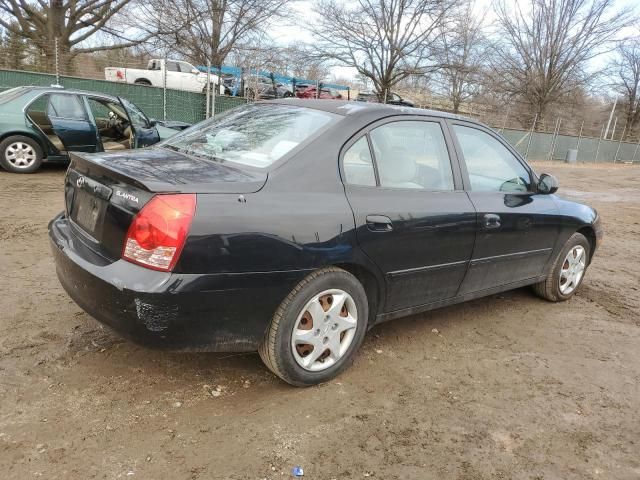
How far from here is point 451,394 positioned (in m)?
2.95

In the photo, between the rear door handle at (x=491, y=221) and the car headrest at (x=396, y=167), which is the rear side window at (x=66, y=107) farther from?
the rear door handle at (x=491, y=221)

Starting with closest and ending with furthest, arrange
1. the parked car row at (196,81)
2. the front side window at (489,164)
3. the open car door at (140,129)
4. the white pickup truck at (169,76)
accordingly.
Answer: the front side window at (489,164), the open car door at (140,129), the parked car row at (196,81), the white pickup truck at (169,76)

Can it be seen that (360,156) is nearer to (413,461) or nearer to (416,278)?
(416,278)

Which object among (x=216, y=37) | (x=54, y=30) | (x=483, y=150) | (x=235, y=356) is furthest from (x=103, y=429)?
(x=216, y=37)

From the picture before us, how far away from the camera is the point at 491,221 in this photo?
3.54 meters

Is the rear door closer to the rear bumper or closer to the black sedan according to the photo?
the black sedan

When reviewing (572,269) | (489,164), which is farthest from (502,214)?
(572,269)

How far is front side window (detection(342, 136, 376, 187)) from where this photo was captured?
2.90 metres

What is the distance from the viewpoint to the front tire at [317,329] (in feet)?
8.66

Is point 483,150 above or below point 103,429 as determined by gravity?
above

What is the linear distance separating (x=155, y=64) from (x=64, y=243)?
2168 cm

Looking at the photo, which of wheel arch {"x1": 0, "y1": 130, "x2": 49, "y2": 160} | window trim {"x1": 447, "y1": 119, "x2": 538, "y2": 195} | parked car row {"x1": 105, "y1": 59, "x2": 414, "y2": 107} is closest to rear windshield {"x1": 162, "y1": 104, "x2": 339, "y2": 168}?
window trim {"x1": 447, "y1": 119, "x2": 538, "y2": 195}

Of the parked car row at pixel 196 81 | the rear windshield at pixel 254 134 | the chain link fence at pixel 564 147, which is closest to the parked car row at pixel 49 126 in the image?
the rear windshield at pixel 254 134

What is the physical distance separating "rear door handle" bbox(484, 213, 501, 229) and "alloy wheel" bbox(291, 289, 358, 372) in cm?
123
